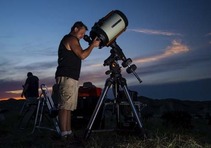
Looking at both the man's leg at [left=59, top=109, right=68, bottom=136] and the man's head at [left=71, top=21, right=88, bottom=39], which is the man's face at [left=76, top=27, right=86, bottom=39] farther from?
the man's leg at [left=59, top=109, right=68, bottom=136]

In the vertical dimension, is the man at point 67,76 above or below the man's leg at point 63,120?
above

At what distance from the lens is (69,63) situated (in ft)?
25.4

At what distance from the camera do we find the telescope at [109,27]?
745cm

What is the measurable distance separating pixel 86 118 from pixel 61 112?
289cm

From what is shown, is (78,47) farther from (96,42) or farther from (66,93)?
(66,93)

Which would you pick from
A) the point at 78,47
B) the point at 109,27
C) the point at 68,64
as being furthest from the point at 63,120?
the point at 109,27

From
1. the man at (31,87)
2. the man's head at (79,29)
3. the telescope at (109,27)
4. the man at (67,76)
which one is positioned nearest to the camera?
the telescope at (109,27)

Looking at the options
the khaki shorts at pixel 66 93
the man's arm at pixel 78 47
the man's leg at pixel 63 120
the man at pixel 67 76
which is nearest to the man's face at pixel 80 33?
the man at pixel 67 76

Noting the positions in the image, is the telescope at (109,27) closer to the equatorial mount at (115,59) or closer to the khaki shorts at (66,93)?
the equatorial mount at (115,59)

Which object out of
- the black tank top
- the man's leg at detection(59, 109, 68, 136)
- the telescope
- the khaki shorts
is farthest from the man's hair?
the man's leg at detection(59, 109, 68, 136)

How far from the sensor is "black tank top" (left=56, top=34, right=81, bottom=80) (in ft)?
25.3

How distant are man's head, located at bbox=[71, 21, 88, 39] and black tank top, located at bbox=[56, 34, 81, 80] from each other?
1.10 ft

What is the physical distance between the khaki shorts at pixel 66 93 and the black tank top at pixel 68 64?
95mm

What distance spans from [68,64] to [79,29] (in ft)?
2.29
